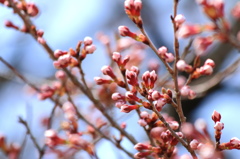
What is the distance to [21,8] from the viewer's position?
2.06m

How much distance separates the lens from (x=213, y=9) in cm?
139

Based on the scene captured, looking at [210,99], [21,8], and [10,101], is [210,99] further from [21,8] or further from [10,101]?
[10,101]

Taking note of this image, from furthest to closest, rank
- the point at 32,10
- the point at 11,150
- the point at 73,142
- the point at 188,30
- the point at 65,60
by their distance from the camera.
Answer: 1. the point at 11,150
2. the point at 32,10
3. the point at 73,142
4. the point at 65,60
5. the point at 188,30

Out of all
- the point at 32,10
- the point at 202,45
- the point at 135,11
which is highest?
the point at 32,10

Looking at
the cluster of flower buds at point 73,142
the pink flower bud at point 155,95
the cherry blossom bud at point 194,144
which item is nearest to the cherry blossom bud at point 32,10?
the cluster of flower buds at point 73,142

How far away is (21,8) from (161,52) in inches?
38.8

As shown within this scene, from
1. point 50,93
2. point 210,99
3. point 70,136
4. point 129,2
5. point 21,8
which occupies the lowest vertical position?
point 70,136

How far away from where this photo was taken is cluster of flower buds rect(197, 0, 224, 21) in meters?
1.39

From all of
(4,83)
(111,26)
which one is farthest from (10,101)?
(111,26)

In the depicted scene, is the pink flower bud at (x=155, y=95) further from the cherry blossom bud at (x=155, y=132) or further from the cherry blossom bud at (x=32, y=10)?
the cherry blossom bud at (x=32, y=10)

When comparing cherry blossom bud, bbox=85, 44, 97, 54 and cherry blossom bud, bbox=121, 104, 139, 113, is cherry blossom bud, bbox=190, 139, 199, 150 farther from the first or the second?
cherry blossom bud, bbox=85, 44, 97, 54

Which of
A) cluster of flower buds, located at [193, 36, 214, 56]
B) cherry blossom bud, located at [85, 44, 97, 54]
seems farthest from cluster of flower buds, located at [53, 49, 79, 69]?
cluster of flower buds, located at [193, 36, 214, 56]

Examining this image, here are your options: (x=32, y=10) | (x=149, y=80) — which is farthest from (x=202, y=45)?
(x=32, y=10)

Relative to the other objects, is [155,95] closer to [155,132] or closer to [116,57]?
[116,57]
